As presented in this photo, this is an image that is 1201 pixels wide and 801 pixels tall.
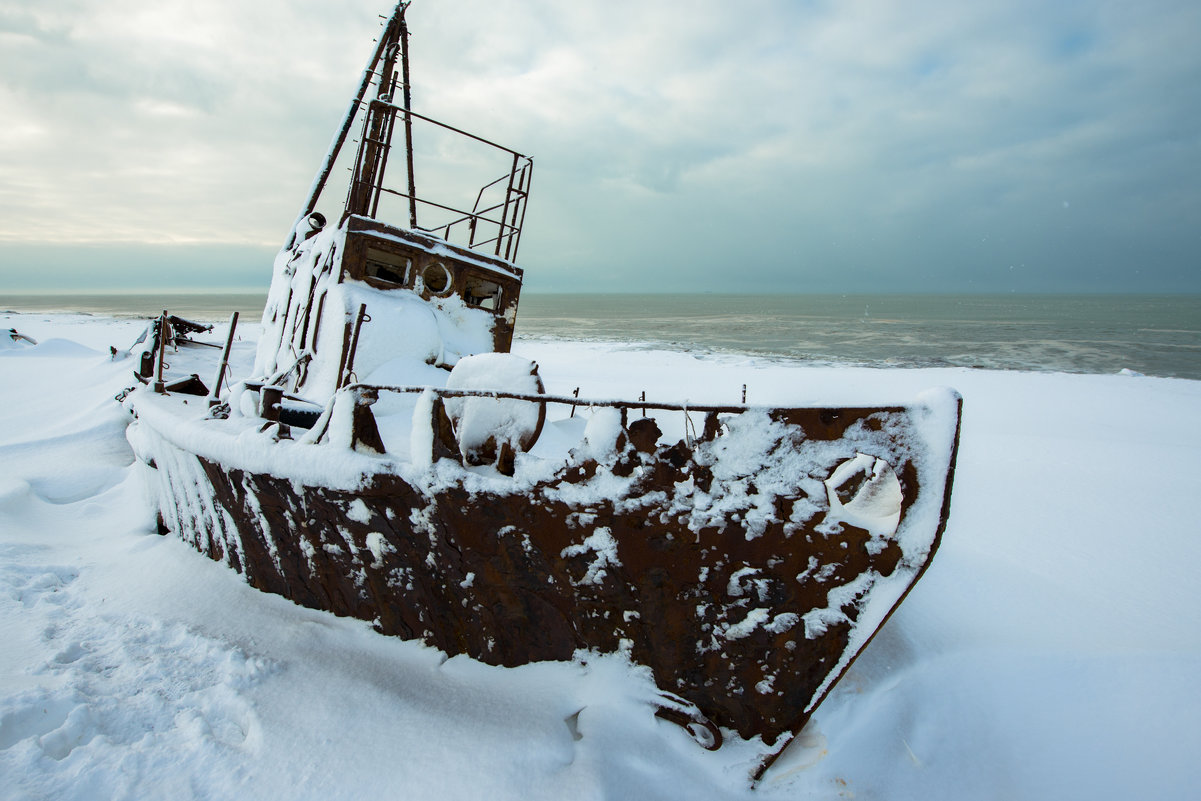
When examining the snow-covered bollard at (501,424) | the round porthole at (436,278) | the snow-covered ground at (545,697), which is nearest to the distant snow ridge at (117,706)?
the snow-covered ground at (545,697)

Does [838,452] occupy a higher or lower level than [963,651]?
higher

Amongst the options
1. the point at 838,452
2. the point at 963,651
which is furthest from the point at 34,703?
the point at 963,651

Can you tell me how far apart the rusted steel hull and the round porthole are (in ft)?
7.99

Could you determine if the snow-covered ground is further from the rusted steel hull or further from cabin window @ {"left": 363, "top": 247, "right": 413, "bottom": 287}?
cabin window @ {"left": 363, "top": 247, "right": 413, "bottom": 287}

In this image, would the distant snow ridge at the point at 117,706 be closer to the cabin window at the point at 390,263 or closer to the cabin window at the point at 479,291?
the cabin window at the point at 390,263

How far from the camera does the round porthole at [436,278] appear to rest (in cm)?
466

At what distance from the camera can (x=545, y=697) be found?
2.38 meters

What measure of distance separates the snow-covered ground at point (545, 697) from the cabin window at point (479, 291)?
9.18ft

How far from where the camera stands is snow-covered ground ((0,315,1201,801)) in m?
2.08

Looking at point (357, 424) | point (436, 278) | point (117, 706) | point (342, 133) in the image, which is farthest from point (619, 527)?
point (342, 133)

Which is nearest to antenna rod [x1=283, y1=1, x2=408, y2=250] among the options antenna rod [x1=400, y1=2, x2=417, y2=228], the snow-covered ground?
antenna rod [x1=400, y1=2, x2=417, y2=228]

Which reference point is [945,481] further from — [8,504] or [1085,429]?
[1085,429]

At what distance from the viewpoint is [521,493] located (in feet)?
7.37

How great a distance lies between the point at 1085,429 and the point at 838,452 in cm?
781
